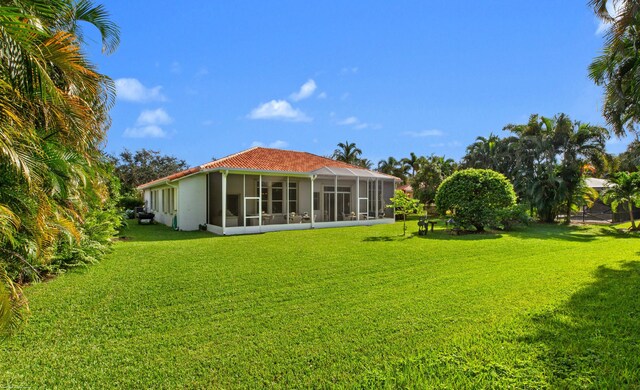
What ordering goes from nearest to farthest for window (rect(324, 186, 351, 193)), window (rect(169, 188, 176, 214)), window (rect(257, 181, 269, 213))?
window (rect(257, 181, 269, 213)), window (rect(169, 188, 176, 214)), window (rect(324, 186, 351, 193))

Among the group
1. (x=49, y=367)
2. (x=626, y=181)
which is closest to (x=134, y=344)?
(x=49, y=367)

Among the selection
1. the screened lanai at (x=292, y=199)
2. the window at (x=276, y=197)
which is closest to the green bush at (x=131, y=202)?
the screened lanai at (x=292, y=199)

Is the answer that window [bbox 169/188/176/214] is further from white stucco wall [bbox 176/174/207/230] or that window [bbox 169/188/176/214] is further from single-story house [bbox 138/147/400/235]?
white stucco wall [bbox 176/174/207/230]

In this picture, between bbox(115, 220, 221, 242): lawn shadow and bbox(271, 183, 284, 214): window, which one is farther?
bbox(271, 183, 284, 214): window

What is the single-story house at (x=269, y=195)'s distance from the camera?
1670 centimetres

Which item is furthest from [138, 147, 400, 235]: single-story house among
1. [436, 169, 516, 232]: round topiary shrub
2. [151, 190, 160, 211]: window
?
[436, 169, 516, 232]: round topiary shrub

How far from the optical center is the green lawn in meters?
3.30

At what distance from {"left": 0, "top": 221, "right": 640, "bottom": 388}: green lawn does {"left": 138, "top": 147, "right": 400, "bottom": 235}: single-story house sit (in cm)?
864

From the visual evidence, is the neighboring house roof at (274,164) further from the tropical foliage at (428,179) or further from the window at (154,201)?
the tropical foliage at (428,179)

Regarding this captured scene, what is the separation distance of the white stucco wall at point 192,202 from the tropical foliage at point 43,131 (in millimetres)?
9378

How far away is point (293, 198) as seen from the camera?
19.9m

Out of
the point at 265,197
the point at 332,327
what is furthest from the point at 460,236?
the point at 332,327

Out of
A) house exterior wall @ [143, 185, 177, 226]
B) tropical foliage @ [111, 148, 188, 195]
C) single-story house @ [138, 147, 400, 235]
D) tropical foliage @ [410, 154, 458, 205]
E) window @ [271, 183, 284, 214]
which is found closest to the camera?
single-story house @ [138, 147, 400, 235]

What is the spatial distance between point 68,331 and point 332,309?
12.3 ft
